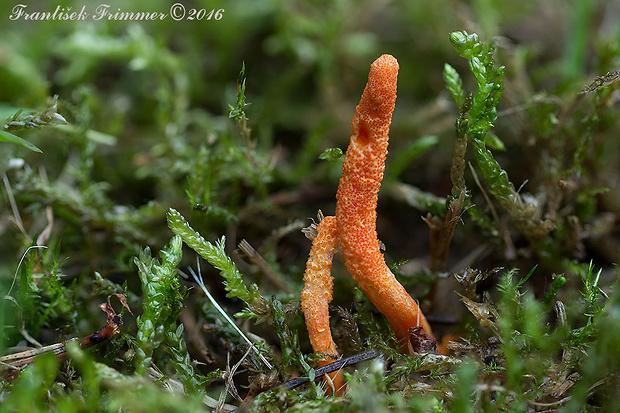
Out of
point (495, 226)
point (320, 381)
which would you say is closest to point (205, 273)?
point (320, 381)

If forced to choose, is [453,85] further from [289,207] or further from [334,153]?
[289,207]

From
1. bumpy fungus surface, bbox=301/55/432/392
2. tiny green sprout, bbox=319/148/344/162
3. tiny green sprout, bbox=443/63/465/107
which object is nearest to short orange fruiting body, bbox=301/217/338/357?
bumpy fungus surface, bbox=301/55/432/392

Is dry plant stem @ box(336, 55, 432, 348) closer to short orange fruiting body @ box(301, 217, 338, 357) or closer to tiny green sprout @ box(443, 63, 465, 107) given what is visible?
short orange fruiting body @ box(301, 217, 338, 357)

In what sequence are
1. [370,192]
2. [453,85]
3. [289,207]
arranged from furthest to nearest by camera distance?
[289,207] → [453,85] → [370,192]

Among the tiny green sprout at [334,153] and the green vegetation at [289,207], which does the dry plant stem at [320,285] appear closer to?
the green vegetation at [289,207]

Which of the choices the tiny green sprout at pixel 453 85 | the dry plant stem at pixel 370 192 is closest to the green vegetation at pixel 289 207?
the tiny green sprout at pixel 453 85

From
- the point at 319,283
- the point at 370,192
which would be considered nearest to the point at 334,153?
the point at 370,192
